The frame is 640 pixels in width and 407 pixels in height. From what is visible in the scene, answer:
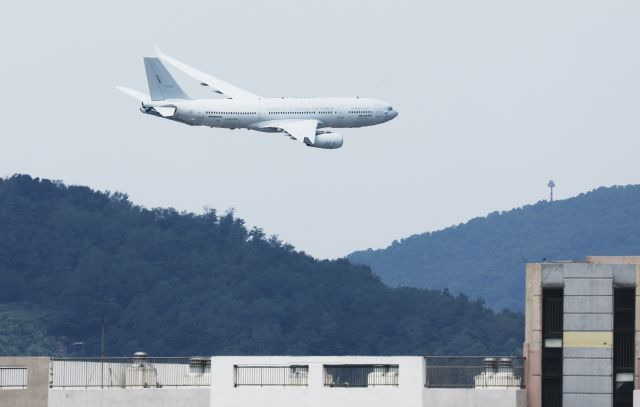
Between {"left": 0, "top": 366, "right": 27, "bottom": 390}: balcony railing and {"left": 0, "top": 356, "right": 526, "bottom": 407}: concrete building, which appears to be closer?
{"left": 0, "top": 356, "right": 526, "bottom": 407}: concrete building

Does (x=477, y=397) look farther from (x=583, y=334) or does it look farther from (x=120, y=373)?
(x=120, y=373)

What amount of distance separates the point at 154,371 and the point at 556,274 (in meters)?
22.3

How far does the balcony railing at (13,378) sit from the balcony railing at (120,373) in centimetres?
145

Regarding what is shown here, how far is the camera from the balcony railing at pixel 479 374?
380ft

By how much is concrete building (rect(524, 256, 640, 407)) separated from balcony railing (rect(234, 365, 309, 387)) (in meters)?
11.9

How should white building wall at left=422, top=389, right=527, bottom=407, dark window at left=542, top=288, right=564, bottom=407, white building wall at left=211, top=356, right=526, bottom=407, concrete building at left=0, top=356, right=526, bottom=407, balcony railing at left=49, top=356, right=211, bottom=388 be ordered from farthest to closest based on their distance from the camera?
balcony railing at left=49, top=356, right=211, bottom=388
dark window at left=542, top=288, right=564, bottom=407
concrete building at left=0, top=356, right=526, bottom=407
white building wall at left=211, top=356, right=526, bottom=407
white building wall at left=422, top=389, right=527, bottom=407

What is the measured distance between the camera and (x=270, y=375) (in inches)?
4685

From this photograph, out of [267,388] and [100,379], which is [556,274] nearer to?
[267,388]

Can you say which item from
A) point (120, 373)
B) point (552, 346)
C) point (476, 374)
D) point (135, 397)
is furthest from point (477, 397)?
point (120, 373)

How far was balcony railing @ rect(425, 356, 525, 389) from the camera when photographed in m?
116

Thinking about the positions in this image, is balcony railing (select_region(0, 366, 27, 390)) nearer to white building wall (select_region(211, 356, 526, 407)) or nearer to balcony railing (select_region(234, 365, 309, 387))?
white building wall (select_region(211, 356, 526, 407))

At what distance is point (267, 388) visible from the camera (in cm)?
Result: 11775

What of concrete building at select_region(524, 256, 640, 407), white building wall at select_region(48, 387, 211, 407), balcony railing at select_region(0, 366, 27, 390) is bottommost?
white building wall at select_region(48, 387, 211, 407)

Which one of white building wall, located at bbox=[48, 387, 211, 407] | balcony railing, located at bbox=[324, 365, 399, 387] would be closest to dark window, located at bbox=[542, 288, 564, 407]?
balcony railing, located at bbox=[324, 365, 399, 387]
